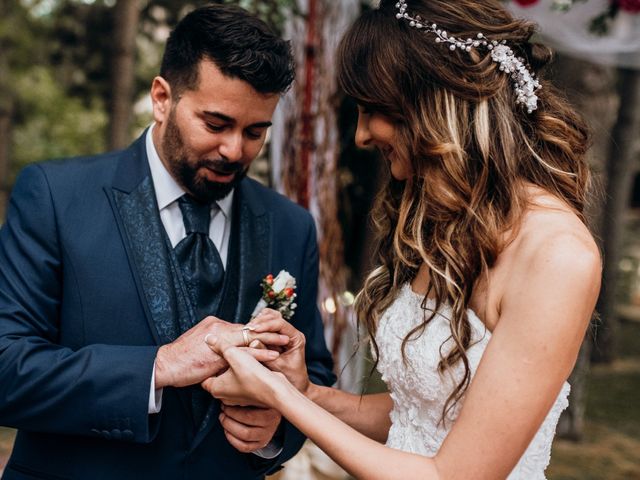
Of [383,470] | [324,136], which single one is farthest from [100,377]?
[324,136]

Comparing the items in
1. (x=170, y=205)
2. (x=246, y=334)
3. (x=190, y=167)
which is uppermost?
(x=190, y=167)

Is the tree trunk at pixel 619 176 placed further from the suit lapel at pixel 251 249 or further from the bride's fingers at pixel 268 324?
the bride's fingers at pixel 268 324

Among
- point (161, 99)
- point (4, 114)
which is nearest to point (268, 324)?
point (161, 99)

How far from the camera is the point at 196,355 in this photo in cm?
212

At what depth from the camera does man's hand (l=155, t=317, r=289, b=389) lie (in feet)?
6.93

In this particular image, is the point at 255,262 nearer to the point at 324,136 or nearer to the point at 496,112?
the point at 496,112

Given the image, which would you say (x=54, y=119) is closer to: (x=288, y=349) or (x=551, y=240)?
(x=288, y=349)

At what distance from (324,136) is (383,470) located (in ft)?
9.73

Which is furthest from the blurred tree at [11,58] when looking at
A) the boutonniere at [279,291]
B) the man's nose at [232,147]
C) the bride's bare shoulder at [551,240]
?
the bride's bare shoulder at [551,240]

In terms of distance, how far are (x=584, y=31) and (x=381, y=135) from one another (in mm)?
3755

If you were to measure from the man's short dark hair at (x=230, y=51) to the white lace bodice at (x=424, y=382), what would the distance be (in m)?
0.80

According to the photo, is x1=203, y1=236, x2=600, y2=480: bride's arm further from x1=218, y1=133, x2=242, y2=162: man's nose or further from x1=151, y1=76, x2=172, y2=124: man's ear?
x1=151, y1=76, x2=172, y2=124: man's ear

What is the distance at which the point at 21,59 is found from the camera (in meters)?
13.5

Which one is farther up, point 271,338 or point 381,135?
point 381,135
